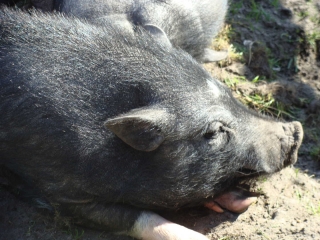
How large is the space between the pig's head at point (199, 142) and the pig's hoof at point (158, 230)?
15 centimetres

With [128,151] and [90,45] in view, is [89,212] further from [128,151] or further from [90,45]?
[90,45]

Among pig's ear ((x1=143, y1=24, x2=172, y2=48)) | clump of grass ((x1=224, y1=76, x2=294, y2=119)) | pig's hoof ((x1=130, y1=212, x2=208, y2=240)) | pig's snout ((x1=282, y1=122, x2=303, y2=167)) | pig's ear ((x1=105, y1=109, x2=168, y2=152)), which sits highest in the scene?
pig's ear ((x1=143, y1=24, x2=172, y2=48))

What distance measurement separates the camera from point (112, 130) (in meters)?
4.50

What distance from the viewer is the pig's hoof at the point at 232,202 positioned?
5211 mm

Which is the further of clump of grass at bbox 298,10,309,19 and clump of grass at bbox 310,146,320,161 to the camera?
clump of grass at bbox 298,10,309,19

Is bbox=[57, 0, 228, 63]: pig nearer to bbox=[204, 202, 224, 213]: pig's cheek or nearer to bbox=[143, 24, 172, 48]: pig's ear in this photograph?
bbox=[143, 24, 172, 48]: pig's ear

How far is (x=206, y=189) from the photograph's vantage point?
4980 mm

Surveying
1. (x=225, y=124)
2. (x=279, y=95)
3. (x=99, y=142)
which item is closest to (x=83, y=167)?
(x=99, y=142)

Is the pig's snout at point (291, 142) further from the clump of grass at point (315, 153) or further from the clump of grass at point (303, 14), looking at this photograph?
the clump of grass at point (303, 14)

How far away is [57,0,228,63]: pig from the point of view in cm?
625

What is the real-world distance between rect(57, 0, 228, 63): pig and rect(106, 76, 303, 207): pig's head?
1.47m

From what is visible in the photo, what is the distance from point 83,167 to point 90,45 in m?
1.02

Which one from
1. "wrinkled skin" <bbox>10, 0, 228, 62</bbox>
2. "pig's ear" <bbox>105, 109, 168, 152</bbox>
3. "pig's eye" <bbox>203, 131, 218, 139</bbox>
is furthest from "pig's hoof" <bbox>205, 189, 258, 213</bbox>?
"wrinkled skin" <bbox>10, 0, 228, 62</bbox>

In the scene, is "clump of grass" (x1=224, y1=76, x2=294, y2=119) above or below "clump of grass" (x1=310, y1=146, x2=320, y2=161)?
above
